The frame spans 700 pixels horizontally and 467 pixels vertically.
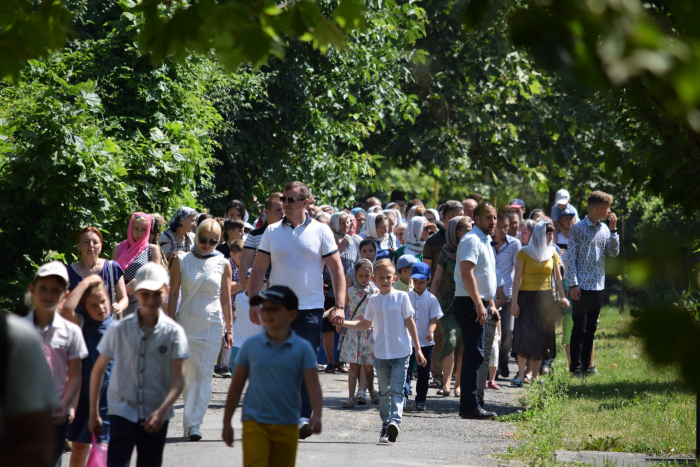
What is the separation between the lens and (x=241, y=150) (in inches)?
672

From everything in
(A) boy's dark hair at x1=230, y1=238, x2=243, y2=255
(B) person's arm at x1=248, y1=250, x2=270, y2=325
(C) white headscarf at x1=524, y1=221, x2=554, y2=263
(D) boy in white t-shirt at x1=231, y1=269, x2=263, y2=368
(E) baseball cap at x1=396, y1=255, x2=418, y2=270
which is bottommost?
(D) boy in white t-shirt at x1=231, y1=269, x2=263, y2=368

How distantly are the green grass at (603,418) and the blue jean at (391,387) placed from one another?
3.53ft

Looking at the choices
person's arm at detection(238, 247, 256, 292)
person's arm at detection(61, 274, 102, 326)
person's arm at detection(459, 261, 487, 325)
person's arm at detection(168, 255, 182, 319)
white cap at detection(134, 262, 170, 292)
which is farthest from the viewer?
person's arm at detection(238, 247, 256, 292)

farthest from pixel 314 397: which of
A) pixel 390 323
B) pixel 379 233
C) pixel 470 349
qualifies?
pixel 379 233

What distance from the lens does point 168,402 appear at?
5.00 meters

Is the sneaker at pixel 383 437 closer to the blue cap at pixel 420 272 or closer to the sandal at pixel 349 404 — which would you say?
the sandal at pixel 349 404

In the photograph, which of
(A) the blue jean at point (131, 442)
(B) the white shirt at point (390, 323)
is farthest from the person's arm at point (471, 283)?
(A) the blue jean at point (131, 442)

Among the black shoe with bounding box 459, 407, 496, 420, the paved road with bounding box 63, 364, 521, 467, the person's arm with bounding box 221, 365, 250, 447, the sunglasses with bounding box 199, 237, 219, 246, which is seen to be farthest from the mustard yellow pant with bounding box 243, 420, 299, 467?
the black shoe with bounding box 459, 407, 496, 420

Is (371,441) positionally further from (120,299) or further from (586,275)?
(586,275)

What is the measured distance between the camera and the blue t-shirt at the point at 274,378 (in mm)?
4992

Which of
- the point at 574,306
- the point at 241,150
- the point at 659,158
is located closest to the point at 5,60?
the point at 659,158

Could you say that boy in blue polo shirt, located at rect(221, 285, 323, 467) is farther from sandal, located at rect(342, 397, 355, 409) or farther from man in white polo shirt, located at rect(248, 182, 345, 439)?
sandal, located at rect(342, 397, 355, 409)

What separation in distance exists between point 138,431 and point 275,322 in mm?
1002

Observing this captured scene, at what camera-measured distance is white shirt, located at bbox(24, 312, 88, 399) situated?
5.11 m
